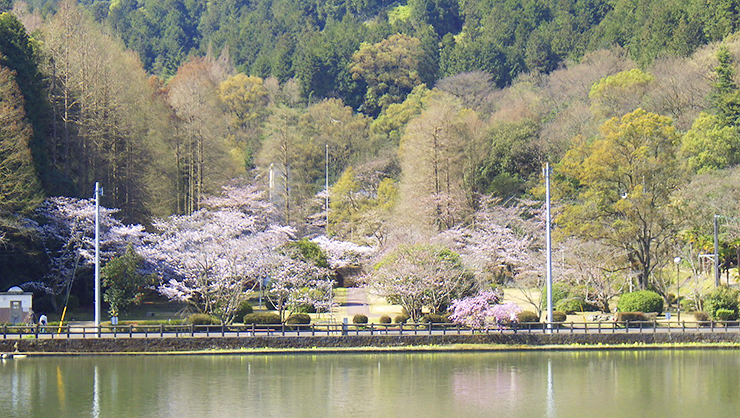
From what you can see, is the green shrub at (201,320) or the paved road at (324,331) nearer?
the paved road at (324,331)

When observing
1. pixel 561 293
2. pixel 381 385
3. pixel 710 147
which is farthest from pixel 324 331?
pixel 710 147

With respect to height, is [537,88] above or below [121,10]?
below

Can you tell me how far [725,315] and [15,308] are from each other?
3652cm

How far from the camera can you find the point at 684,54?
91.3 meters

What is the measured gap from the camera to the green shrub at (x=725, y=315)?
157 ft

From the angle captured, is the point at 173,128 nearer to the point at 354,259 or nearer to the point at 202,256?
the point at 354,259

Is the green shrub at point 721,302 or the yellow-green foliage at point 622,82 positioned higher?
the yellow-green foliage at point 622,82

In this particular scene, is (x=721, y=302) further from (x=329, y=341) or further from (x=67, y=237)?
(x=67, y=237)

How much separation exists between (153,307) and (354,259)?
18254 mm

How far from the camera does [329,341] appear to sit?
141 ft

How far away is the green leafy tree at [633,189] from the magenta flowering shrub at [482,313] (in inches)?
467

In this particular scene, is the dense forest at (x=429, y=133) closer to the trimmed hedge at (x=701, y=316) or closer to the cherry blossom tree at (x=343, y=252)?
the cherry blossom tree at (x=343, y=252)

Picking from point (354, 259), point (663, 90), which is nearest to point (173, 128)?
point (354, 259)

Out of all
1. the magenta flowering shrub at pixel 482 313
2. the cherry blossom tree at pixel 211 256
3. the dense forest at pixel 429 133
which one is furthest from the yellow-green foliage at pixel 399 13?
the magenta flowering shrub at pixel 482 313
